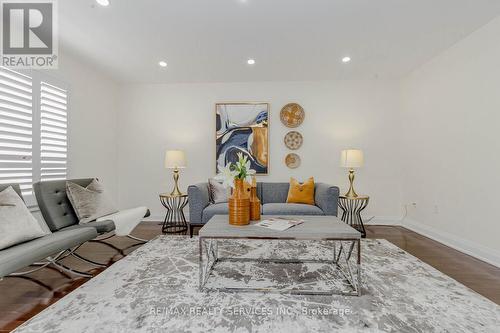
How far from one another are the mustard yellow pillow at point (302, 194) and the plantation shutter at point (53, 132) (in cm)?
333

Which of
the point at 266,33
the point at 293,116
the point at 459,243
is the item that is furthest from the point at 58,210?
the point at 459,243

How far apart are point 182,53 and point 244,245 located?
9.07 ft

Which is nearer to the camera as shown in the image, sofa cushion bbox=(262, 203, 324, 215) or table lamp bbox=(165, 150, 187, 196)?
sofa cushion bbox=(262, 203, 324, 215)

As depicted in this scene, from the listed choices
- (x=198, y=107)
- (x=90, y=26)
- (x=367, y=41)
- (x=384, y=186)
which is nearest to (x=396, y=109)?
(x=384, y=186)

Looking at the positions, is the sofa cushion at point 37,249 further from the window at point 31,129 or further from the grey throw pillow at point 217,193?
the grey throw pillow at point 217,193

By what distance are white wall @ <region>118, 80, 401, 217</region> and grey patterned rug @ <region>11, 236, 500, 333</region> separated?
216cm

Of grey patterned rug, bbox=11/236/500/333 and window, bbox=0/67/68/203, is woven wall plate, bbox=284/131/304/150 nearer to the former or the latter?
grey patterned rug, bbox=11/236/500/333

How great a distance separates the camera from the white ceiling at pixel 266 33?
2.43 m

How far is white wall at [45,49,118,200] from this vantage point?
11.7 feet

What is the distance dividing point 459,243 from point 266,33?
3.52 metres

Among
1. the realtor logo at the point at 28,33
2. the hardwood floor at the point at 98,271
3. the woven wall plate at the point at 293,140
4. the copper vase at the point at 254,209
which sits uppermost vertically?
the realtor logo at the point at 28,33

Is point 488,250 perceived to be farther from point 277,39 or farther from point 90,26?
point 90,26

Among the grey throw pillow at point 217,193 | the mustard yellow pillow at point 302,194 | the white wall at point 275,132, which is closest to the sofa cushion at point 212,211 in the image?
the grey throw pillow at point 217,193

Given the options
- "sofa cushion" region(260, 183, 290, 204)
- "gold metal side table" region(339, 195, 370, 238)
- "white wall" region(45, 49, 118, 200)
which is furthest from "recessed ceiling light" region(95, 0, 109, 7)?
"gold metal side table" region(339, 195, 370, 238)
